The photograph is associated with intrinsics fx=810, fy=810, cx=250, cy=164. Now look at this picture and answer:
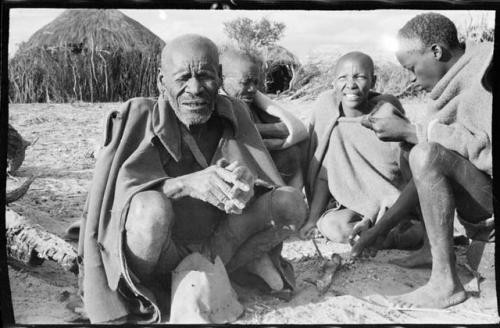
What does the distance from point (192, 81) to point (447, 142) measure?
1.28 meters

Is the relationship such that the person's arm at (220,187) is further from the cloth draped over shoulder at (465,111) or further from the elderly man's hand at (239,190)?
the cloth draped over shoulder at (465,111)

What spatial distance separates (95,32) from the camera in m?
4.35

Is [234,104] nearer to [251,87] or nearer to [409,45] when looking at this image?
[251,87]

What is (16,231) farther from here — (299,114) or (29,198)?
(299,114)

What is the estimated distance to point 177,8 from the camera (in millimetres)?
3754

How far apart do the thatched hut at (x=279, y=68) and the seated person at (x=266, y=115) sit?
0.25ft

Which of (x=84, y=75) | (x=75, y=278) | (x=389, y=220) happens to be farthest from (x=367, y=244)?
(x=84, y=75)

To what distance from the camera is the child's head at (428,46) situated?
160 inches

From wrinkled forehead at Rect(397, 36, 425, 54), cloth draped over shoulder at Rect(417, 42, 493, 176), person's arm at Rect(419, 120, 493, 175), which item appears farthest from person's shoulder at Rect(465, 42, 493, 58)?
person's arm at Rect(419, 120, 493, 175)

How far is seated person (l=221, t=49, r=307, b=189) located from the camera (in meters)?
4.80

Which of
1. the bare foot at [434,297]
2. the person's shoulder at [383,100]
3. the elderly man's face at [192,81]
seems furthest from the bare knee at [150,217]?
the person's shoulder at [383,100]

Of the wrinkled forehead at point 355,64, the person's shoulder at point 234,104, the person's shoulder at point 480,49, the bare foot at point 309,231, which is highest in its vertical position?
the person's shoulder at point 480,49

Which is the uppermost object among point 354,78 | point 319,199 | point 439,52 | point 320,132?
point 439,52

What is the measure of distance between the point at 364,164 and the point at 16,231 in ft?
6.74
